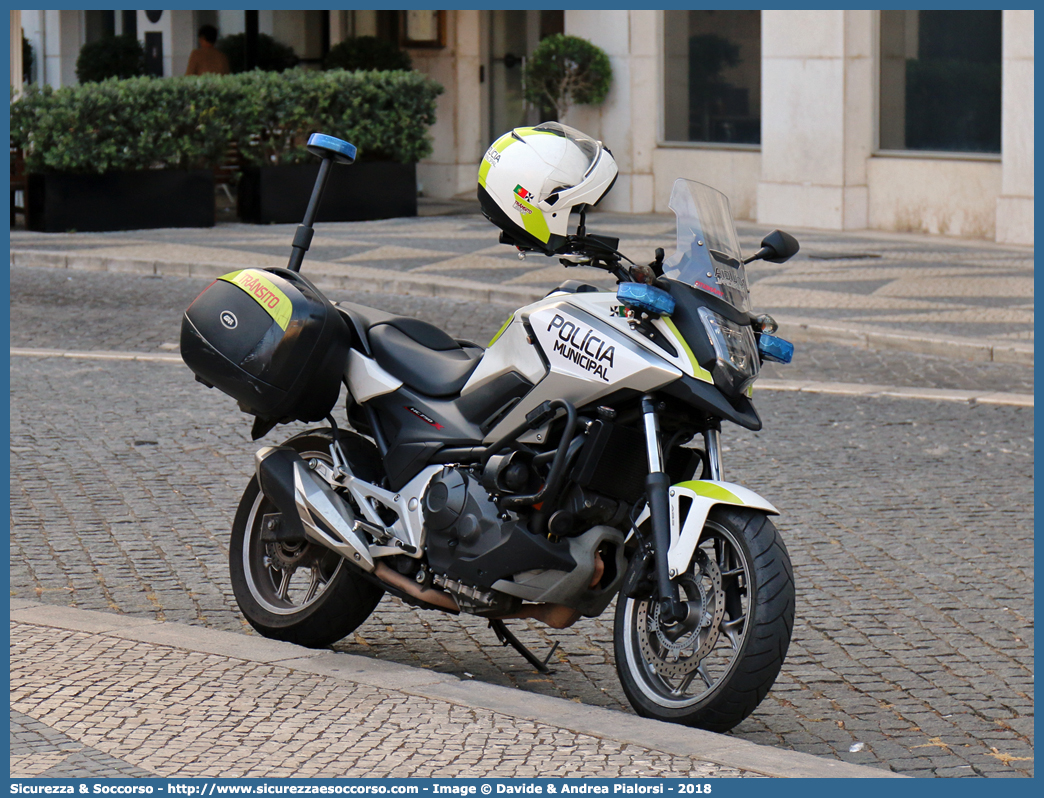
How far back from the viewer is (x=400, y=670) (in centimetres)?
454

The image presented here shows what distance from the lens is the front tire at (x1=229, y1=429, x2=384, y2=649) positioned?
4949mm

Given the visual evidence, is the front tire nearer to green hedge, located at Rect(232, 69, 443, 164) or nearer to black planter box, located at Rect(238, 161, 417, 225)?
Result: black planter box, located at Rect(238, 161, 417, 225)

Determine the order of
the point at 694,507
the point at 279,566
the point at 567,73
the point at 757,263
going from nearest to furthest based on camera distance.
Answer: the point at 694,507, the point at 279,566, the point at 757,263, the point at 567,73

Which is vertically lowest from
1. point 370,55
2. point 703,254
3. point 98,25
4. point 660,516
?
point 660,516

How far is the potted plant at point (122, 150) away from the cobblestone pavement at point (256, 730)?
12671mm

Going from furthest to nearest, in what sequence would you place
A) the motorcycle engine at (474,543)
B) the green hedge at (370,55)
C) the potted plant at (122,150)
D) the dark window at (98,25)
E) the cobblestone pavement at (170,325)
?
the dark window at (98,25) → the green hedge at (370,55) → the potted plant at (122,150) → the cobblestone pavement at (170,325) → the motorcycle engine at (474,543)

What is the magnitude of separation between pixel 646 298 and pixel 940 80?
14153 millimetres

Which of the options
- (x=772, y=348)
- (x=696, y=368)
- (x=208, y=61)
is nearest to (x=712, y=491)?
(x=696, y=368)

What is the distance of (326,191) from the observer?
17.6 metres

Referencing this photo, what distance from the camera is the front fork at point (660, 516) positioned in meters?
4.16

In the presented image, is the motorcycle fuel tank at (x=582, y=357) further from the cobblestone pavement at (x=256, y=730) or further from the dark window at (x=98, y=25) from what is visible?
the dark window at (x=98, y=25)

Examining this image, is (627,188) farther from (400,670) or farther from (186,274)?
(400,670)

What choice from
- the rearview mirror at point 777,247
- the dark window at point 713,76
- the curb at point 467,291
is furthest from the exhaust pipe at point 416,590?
the dark window at point 713,76

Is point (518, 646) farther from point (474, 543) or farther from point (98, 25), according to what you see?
point (98, 25)
